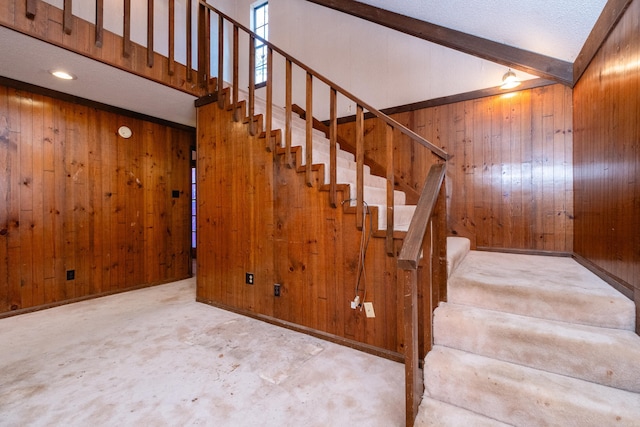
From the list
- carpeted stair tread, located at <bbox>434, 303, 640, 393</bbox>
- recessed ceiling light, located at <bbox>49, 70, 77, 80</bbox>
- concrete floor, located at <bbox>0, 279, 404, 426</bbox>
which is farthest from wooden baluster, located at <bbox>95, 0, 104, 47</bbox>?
carpeted stair tread, located at <bbox>434, 303, 640, 393</bbox>

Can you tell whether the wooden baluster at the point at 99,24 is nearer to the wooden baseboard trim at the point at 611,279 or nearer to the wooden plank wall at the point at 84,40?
the wooden plank wall at the point at 84,40

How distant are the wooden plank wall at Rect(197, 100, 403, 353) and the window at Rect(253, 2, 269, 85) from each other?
1.95 meters

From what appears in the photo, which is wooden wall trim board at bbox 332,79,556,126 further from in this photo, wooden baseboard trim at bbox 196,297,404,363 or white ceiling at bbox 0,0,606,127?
wooden baseboard trim at bbox 196,297,404,363

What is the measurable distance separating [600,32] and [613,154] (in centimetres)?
85

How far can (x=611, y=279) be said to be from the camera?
68.4 inches

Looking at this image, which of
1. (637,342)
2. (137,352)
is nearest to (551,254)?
(637,342)

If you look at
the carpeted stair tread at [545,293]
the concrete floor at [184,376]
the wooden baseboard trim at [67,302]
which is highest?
the carpeted stair tread at [545,293]

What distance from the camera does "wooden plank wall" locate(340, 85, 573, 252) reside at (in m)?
2.65

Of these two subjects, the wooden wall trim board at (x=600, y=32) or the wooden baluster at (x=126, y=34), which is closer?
the wooden wall trim board at (x=600, y=32)

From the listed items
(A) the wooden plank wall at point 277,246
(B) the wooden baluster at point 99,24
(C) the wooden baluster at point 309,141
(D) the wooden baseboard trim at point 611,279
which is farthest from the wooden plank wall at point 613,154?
(B) the wooden baluster at point 99,24

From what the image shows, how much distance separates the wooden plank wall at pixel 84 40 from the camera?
6.55 ft

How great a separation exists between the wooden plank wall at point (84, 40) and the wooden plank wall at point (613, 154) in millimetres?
3498

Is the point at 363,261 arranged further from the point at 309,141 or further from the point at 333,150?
the point at 309,141

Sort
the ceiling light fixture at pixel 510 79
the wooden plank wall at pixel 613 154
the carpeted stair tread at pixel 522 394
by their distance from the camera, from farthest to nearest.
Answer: the ceiling light fixture at pixel 510 79
the wooden plank wall at pixel 613 154
the carpeted stair tread at pixel 522 394
